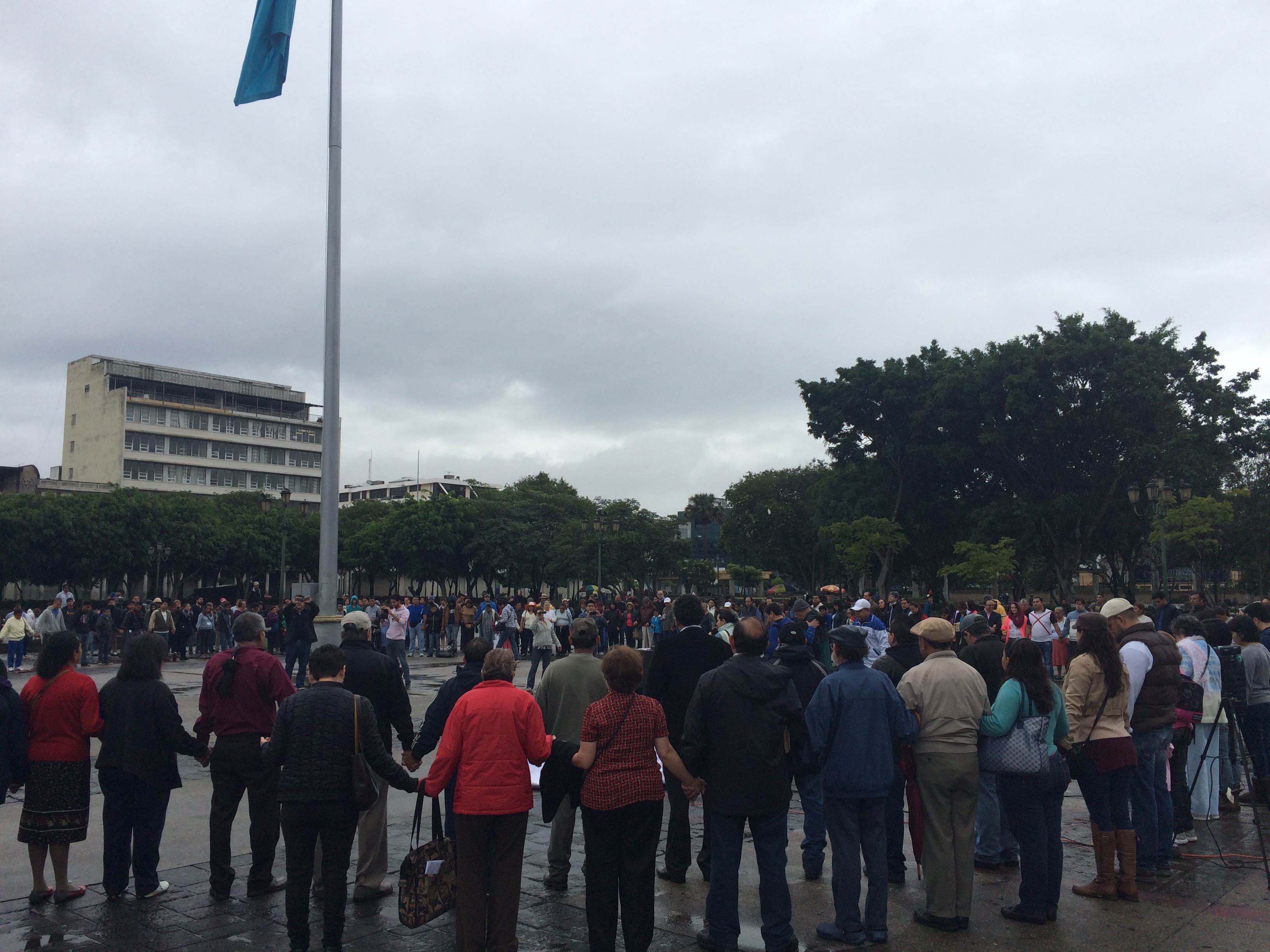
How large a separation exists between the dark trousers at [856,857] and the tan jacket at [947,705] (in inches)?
19.1

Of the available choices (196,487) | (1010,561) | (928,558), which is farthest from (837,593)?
Result: (196,487)

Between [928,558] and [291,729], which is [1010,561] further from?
[291,729]

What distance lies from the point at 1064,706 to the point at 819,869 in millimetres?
2044

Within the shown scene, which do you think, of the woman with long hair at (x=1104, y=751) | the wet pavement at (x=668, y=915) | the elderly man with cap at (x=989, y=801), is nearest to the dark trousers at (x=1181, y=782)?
the wet pavement at (x=668, y=915)

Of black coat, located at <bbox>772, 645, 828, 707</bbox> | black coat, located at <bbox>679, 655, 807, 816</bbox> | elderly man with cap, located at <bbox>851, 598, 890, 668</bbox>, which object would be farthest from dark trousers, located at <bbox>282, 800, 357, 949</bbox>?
elderly man with cap, located at <bbox>851, 598, 890, 668</bbox>

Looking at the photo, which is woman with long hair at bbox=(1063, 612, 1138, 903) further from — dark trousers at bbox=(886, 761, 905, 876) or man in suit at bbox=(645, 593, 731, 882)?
man in suit at bbox=(645, 593, 731, 882)

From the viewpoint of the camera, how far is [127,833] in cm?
607

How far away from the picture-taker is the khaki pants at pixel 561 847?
20.8ft

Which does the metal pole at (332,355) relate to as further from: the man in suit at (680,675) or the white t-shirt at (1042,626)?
the white t-shirt at (1042,626)

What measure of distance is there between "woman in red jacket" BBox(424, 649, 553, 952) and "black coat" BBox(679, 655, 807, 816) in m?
0.97

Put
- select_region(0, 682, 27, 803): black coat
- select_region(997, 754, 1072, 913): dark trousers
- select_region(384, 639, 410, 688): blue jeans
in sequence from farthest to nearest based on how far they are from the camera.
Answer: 1. select_region(384, 639, 410, 688): blue jeans
2. select_region(0, 682, 27, 803): black coat
3. select_region(997, 754, 1072, 913): dark trousers

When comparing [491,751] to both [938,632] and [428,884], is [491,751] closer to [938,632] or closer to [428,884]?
[428,884]

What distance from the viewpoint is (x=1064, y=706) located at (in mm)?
6039

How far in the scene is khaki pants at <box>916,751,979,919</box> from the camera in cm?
557
